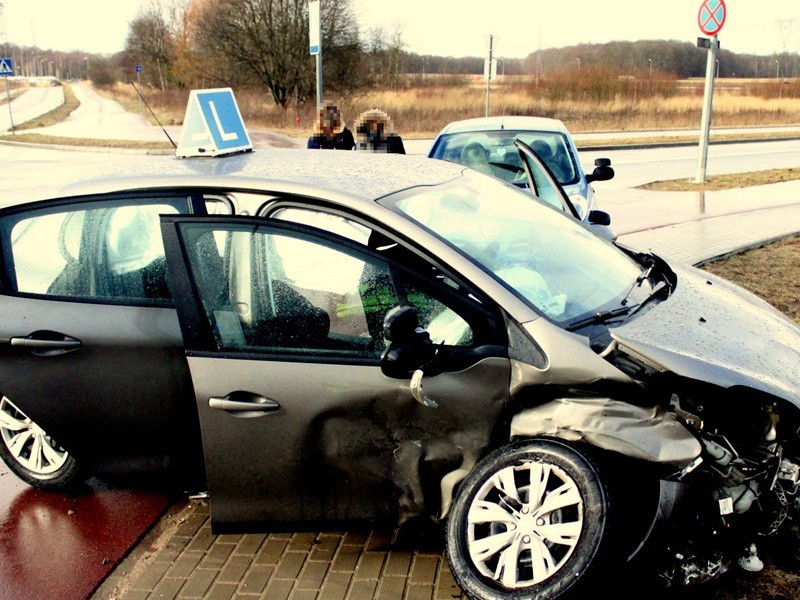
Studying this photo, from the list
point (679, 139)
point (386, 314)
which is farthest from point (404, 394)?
point (679, 139)

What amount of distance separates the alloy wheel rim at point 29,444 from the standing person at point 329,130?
217 inches

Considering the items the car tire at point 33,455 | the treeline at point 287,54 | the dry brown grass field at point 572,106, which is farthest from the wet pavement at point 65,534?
the treeline at point 287,54

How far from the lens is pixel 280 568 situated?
357 cm

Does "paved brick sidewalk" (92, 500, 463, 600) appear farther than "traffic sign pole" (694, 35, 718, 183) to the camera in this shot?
No

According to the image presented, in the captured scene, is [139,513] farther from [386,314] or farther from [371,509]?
[386,314]

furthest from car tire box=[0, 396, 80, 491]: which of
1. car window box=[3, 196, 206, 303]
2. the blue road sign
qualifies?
the blue road sign

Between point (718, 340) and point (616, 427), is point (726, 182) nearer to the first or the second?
point (718, 340)

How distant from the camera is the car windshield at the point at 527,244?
3.48 metres

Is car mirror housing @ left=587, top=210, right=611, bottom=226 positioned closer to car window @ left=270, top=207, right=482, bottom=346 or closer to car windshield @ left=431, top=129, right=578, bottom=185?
car windshield @ left=431, top=129, right=578, bottom=185

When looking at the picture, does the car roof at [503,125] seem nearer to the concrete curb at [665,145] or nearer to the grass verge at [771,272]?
the grass verge at [771,272]

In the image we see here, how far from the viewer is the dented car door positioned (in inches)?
127

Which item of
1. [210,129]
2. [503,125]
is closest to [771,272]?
[503,125]

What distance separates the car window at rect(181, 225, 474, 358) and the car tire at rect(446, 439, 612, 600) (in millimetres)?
560

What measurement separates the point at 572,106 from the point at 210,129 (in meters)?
37.4
